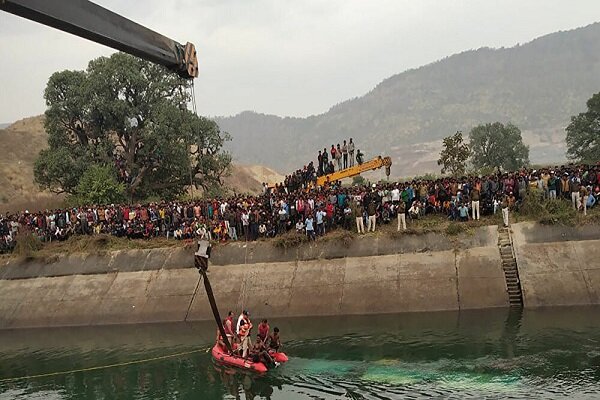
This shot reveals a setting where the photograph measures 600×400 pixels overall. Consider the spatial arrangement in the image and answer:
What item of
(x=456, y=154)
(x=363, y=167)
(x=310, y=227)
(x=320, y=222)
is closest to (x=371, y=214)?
(x=320, y=222)

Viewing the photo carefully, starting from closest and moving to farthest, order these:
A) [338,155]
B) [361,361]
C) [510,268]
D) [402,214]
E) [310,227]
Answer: [361,361]
[510,268]
[402,214]
[310,227]
[338,155]

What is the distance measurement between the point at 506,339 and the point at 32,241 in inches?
1094

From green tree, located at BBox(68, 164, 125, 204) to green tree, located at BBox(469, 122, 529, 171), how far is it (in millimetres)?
49337

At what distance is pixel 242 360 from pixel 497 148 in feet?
226

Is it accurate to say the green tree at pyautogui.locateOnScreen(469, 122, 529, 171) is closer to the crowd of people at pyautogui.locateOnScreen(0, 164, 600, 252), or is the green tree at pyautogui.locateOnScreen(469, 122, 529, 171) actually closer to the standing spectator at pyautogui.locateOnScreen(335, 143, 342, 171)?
the standing spectator at pyautogui.locateOnScreen(335, 143, 342, 171)

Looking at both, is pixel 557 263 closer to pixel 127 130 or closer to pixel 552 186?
pixel 552 186

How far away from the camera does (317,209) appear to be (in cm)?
3180

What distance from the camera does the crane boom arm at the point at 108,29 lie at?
13047 mm

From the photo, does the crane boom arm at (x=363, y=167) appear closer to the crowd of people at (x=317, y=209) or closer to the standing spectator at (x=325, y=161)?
the crowd of people at (x=317, y=209)

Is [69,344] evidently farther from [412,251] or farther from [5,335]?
[412,251]

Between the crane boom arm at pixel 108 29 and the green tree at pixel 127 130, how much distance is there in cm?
3180

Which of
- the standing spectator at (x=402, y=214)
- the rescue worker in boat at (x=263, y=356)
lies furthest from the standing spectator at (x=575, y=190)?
the rescue worker in boat at (x=263, y=356)

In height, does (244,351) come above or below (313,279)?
below

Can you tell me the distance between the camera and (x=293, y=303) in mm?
29234
